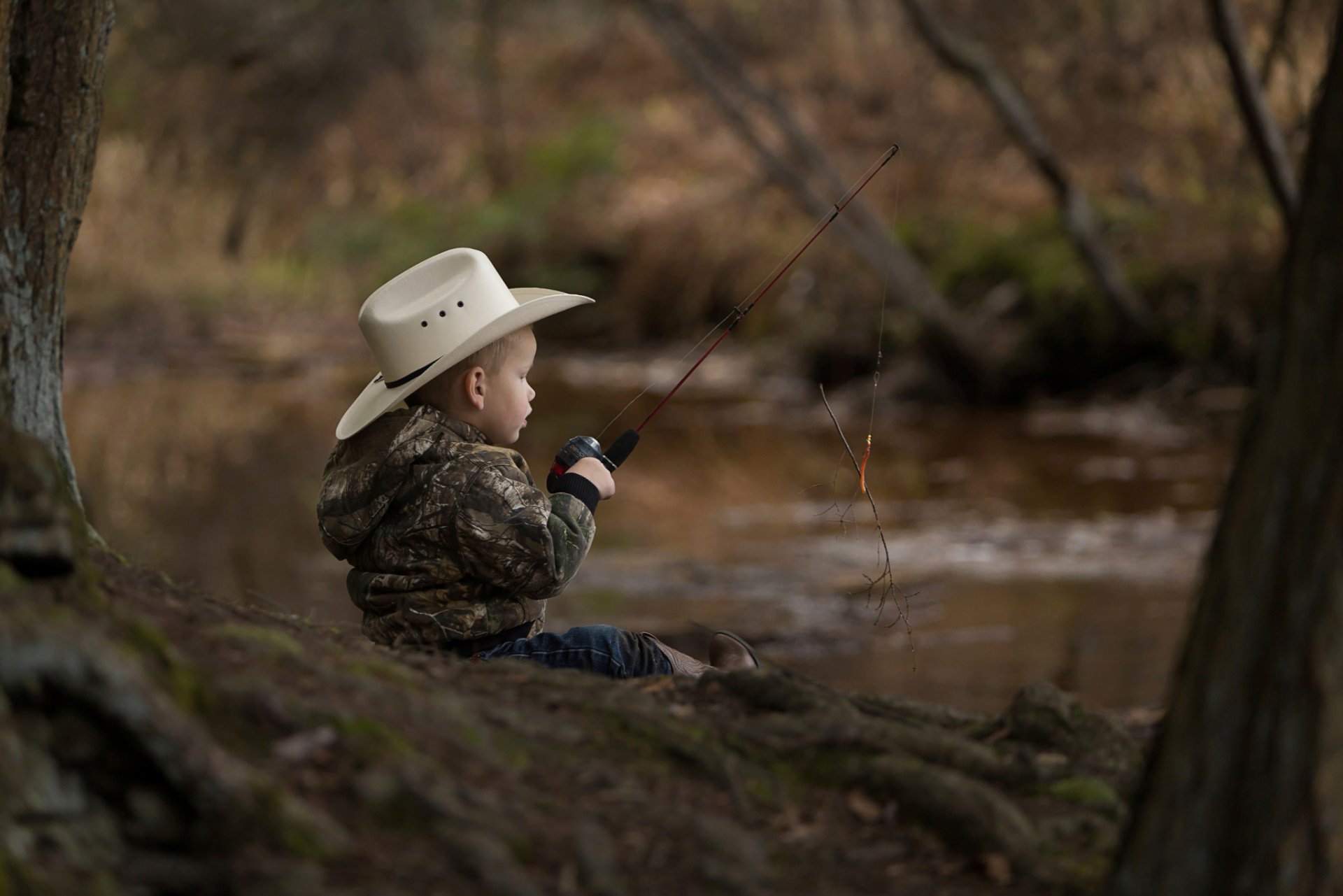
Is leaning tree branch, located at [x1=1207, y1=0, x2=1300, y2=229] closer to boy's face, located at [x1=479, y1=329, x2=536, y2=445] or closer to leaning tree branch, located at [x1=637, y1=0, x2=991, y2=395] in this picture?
leaning tree branch, located at [x1=637, y1=0, x2=991, y2=395]

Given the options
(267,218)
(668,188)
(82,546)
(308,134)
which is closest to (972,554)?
(82,546)

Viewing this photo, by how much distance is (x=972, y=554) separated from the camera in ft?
25.6

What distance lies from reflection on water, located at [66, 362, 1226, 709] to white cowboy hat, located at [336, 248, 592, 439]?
711 millimetres

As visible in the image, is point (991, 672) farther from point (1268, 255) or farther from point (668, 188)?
point (668, 188)

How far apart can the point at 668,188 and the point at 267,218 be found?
543cm

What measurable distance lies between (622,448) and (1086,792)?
4.81 ft

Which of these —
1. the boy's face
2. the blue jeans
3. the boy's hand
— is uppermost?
the boy's face

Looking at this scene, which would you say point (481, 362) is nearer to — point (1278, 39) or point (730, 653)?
point (730, 653)

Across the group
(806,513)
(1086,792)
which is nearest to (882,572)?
(1086,792)

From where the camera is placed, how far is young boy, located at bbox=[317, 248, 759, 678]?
3.44 metres

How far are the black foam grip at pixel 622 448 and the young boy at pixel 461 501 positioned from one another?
10cm

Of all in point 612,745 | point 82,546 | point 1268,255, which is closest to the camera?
point 82,546

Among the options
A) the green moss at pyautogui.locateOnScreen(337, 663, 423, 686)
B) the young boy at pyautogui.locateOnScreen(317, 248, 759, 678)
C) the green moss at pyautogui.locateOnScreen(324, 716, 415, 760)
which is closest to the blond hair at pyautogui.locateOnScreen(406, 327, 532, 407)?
the young boy at pyautogui.locateOnScreen(317, 248, 759, 678)

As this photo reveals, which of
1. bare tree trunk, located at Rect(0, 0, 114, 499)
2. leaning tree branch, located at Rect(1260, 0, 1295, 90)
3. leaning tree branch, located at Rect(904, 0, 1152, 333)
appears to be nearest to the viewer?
bare tree trunk, located at Rect(0, 0, 114, 499)
